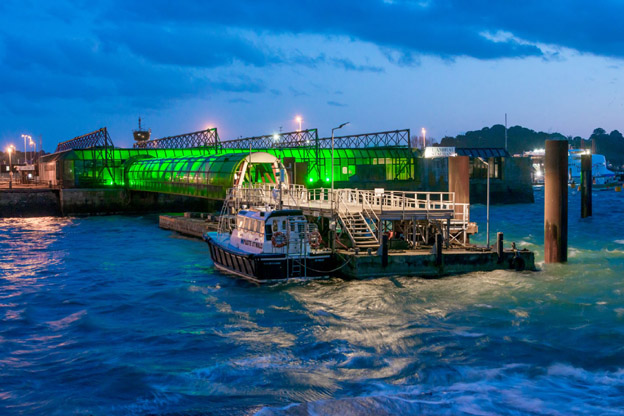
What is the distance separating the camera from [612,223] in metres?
79.3

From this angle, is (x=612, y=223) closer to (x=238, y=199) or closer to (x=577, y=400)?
(x=238, y=199)

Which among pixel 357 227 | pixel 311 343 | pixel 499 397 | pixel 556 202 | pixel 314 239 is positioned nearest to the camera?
pixel 499 397

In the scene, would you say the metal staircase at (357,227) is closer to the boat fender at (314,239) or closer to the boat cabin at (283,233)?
the boat fender at (314,239)

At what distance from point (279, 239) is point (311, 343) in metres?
12.6

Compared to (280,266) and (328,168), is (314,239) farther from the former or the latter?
(328,168)

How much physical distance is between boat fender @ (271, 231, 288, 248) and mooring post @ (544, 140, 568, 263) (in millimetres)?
16512

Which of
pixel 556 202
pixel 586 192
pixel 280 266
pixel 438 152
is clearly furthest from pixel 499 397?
pixel 438 152

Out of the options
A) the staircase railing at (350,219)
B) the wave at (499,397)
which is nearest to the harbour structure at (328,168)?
the staircase railing at (350,219)

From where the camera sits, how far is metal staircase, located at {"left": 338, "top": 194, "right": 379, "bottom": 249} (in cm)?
3984

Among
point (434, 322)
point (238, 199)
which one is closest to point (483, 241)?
point (238, 199)

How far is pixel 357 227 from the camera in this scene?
4188cm

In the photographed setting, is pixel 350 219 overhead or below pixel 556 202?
below

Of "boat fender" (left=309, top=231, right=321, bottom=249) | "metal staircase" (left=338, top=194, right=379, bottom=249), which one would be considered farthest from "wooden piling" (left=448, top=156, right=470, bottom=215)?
"boat fender" (left=309, top=231, right=321, bottom=249)

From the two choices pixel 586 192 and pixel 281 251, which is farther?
pixel 586 192
